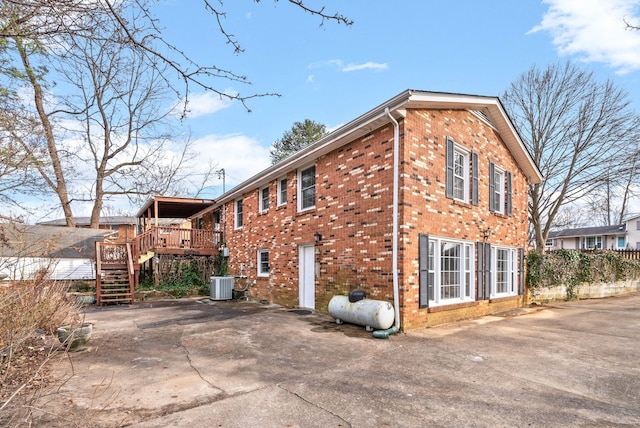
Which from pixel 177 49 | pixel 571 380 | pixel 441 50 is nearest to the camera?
pixel 177 49

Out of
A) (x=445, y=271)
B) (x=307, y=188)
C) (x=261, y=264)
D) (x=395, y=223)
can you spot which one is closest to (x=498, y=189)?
(x=445, y=271)

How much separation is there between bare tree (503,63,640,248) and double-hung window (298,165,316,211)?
16877 millimetres

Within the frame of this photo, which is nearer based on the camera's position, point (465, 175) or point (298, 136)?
point (465, 175)

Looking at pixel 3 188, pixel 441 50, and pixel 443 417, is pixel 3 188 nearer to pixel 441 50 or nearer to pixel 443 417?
pixel 443 417

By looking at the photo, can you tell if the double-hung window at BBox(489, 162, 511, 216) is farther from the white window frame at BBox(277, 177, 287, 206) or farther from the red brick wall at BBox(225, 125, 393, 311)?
the white window frame at BBox(277, 177, 287, 206)

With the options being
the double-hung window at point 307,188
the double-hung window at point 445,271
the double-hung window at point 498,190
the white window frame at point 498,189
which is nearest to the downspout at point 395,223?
the double-hung window at point 445,271

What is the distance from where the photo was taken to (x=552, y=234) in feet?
146

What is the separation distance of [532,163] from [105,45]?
13.7 meters

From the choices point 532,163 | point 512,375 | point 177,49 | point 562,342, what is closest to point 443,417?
point 512,375

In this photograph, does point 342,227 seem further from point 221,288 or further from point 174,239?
point 174,239

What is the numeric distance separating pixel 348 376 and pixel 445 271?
16.5 feet

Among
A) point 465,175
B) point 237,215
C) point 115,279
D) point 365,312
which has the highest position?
point 465,175

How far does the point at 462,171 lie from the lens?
32.8 ft

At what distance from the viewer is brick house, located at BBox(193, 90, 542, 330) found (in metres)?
7.82
